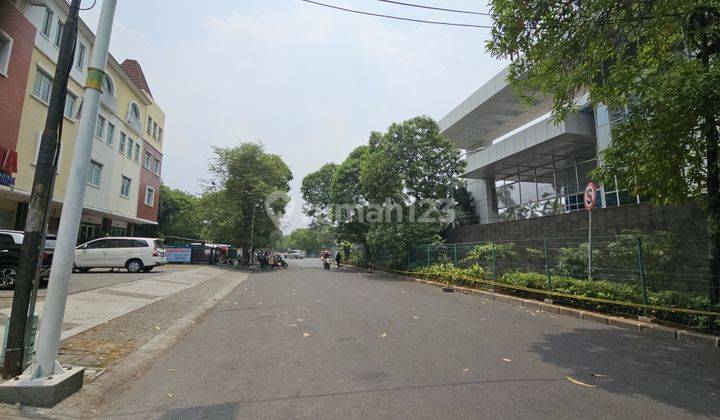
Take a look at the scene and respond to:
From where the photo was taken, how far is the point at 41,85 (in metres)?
18.4

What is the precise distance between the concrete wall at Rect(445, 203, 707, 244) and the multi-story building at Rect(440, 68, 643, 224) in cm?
302

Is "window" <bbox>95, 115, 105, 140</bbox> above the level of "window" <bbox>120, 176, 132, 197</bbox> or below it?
above

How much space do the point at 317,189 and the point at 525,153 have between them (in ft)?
102

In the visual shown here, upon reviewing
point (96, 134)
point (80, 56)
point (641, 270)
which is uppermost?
point (80, 56)

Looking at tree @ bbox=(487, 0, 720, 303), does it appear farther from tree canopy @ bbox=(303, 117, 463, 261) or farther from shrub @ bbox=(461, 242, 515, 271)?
tree canopy @ bbox=(303, 117, 463, 261)

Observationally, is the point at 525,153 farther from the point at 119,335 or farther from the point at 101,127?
the point at 101,127

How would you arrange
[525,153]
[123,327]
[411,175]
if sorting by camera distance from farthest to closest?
1. [411,175]
2. [525,153]
3. [123,327]

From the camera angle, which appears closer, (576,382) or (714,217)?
(576,382)

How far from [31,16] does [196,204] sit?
57.4 ft

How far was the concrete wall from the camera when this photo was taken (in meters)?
9.18

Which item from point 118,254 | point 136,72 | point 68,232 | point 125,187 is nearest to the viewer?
point 68,232

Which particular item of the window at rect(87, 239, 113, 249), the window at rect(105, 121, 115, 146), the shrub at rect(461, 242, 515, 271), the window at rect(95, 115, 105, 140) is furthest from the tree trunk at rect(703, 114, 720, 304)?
the window at rect(105, 121, 115, 146)

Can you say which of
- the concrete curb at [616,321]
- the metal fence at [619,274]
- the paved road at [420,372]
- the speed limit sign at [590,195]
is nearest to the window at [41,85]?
the paved road at [420,372]

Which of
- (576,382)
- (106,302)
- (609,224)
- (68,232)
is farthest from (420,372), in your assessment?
(609,224)
